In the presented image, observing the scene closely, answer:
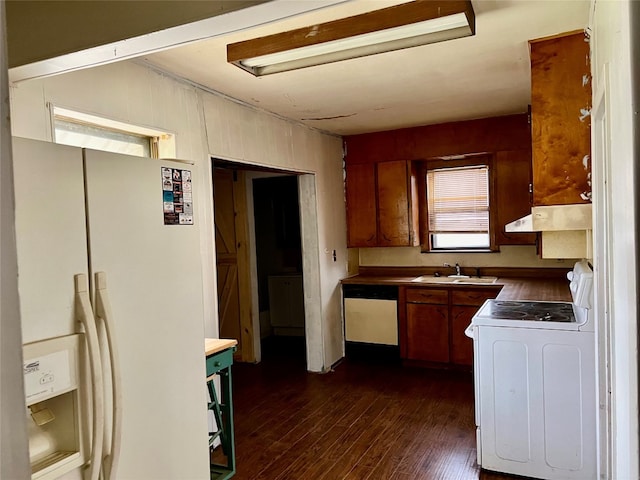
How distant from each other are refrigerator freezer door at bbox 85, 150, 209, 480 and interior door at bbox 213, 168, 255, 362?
2.98 metres

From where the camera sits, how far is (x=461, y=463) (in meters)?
2.76

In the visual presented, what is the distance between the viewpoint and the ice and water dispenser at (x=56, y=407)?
1.26 m

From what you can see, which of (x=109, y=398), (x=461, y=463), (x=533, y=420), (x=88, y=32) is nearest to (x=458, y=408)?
(x=461, y=463)

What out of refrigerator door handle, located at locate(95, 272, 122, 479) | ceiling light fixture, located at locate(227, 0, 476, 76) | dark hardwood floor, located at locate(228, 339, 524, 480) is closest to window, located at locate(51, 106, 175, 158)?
ceiling light fixture, located at locate(227, 0, 476, 76)

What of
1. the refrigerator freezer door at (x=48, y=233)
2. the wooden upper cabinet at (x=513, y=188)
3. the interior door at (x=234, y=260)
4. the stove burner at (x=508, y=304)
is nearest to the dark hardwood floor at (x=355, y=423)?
the interior door at (x=234, y=260)

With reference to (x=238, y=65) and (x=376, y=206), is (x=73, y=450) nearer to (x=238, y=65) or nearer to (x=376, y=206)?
(x=238, y=65)

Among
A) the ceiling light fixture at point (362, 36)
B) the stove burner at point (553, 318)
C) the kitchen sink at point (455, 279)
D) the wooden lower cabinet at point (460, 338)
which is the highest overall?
the ceiling light fixture at point (362, 36)

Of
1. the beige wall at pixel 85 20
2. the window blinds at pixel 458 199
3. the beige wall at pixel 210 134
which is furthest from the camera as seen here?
the window blinds at pixel 458 199

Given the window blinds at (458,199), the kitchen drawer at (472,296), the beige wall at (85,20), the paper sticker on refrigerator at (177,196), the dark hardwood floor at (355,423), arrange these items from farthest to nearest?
1. the window blinds at (458,199)
2. the kitchen drawer at (472,296)
3. the dark hardwood floor at (355,423)
4. the paper sticker on refrigerator at (177,196)
5. the beige wall at (85,20)

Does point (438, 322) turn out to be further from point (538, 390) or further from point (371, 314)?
point (538, 390)

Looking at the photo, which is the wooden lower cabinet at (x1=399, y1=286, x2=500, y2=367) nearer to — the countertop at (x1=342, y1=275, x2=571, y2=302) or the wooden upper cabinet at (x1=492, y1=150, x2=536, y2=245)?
the countertop at (x1=342, y1=275, x2=571, y2=302)

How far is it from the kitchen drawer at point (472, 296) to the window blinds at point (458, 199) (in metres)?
0.80

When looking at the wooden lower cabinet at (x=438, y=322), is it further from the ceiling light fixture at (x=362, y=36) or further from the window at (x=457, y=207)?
the ceiling light fixture at (x=362, y=36)

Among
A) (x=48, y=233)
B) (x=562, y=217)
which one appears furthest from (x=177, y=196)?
(x=562, y=217)
